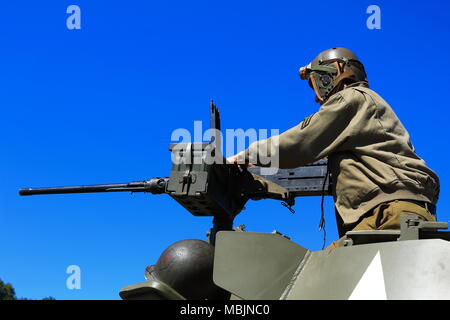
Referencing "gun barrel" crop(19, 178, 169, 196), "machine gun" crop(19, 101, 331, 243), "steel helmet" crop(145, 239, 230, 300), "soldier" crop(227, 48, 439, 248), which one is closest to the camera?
"soldier" crop(227, 48, 439, 248)

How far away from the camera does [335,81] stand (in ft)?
18.5

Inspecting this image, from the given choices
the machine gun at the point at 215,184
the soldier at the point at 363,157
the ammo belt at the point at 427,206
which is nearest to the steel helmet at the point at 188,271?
the machine gun at the point at 215,184

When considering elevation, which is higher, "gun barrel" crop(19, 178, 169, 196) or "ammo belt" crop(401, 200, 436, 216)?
"gun barrel" crop(19, 178, 169, 196)

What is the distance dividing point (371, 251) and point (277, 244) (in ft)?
2.42

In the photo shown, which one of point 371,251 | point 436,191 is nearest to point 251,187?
point 436,191

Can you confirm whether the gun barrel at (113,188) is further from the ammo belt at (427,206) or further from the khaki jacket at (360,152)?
the ammo belt at (427,206)

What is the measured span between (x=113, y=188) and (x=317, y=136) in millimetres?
3329

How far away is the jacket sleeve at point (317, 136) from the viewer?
4941 mm

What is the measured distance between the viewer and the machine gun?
5496 mm

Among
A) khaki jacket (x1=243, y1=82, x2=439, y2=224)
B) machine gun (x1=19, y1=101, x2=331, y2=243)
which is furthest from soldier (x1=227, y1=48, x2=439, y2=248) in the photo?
machine gun (x1=19, y1=101, x2=331, y2=243)

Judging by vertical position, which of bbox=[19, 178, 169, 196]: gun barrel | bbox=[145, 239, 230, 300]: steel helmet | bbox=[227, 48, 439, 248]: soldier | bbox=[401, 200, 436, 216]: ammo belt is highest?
bbox=[19, 178, 169, 196]: gun barrel

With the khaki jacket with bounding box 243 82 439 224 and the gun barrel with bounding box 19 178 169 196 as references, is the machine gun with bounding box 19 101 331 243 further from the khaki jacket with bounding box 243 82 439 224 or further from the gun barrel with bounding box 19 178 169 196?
the khaki jacket with bounding box 243 82 439 224

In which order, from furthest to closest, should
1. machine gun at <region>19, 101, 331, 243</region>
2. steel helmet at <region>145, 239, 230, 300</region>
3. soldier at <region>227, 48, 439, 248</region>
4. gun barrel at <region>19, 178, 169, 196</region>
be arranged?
gun barrel at <region>19, 178, 169, 196</region>, machine gun at <region>19, 101, 331, 243</region>, steel helmet at <region>145, 239, 230, 300</region>, soldier at <region>227, 48, 439, 248</region>

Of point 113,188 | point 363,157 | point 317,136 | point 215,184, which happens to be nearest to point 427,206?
point 363,157
